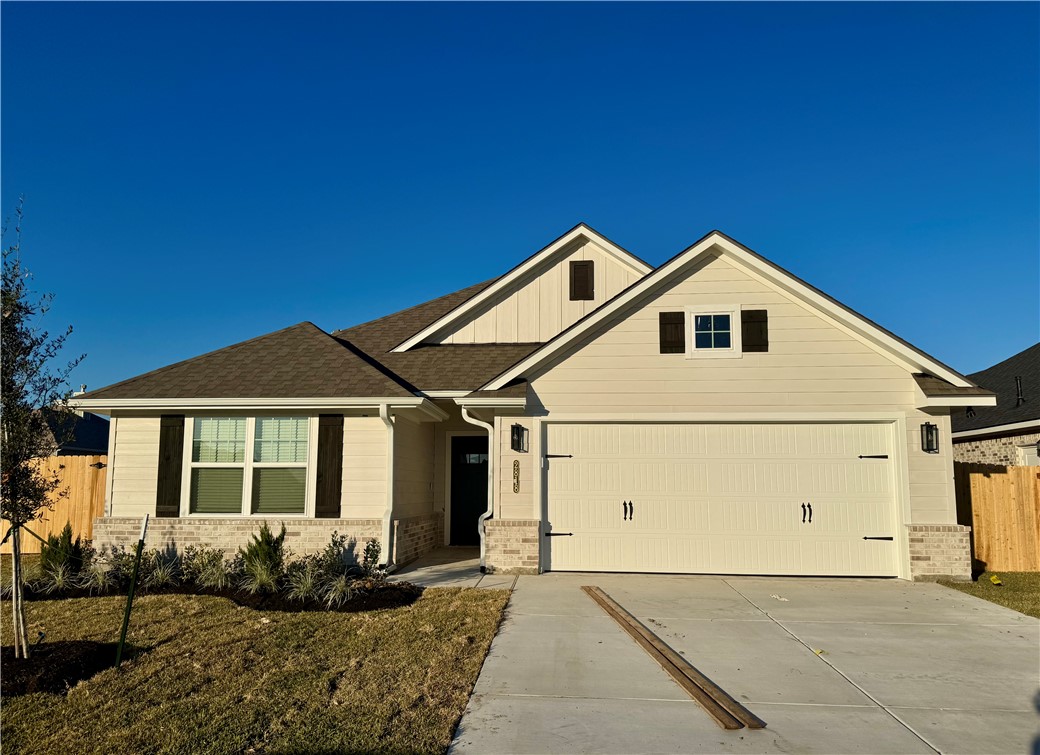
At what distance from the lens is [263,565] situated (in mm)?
8758

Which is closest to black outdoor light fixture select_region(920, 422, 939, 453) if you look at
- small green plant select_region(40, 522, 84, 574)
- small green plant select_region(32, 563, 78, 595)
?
small green plant select_region(32, 563, 78, 595)

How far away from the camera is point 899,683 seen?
5.55m

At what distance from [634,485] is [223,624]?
5.84 m

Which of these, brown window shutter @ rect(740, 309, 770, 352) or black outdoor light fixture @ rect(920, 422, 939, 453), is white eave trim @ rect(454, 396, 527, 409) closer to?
brown window shutter @ rect(740, 309, 770, 352)

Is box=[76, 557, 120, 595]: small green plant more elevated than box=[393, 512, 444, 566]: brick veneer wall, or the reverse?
box=[393, 512, 444, 566]: brick veneer wall

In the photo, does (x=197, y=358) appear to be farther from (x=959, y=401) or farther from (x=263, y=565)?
(x=959, y=401)

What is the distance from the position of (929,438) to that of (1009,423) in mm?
6413

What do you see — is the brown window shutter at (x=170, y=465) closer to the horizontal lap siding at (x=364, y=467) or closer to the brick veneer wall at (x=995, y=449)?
the horizontal lap siding at (x=364, y=467)

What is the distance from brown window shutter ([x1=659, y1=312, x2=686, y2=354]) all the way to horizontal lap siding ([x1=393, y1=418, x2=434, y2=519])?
14.6 ft

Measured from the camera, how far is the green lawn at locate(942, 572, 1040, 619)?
8406 millimetres

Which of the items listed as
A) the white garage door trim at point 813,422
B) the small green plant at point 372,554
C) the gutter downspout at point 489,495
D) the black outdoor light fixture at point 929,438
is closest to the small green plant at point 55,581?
the small green plant at point 372,554

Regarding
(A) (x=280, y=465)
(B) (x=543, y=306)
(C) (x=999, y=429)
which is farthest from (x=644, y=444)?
(C) (x=999, y=429)

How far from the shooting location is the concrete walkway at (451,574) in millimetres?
9328

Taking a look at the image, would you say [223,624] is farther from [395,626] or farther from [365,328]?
[365,328]
